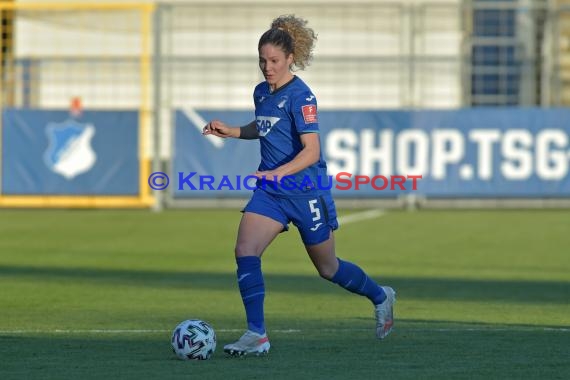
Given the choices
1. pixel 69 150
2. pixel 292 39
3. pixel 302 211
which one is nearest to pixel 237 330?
pixel 302 211

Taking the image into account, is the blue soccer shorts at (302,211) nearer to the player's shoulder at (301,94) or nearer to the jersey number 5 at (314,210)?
the jersey number 5 at (314,210)

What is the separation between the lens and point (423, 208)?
84.6ft

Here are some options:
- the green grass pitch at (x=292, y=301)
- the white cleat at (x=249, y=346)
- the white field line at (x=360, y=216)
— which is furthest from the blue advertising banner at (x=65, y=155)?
the white cleat at (x=249, y=346)

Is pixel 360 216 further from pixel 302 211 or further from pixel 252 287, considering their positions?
pixel 252 287

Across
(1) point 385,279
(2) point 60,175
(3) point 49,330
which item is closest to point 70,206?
(2) point 60,175

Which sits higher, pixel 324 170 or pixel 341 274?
pixel 324 170

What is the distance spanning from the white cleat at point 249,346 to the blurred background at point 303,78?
1359 centimetres

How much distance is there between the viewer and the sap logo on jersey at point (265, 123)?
8633mm

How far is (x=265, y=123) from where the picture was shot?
8664 millimetres

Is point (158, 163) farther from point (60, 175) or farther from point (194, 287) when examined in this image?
point (194, 287)

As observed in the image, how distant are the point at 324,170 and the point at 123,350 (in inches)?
65.2

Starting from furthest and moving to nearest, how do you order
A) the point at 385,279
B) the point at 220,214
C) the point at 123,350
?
1. the point at 220,214
2. the point at 385,279
3. the point at 123,350

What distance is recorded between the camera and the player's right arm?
8.87 meters

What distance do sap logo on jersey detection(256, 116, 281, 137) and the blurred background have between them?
1328 cm
